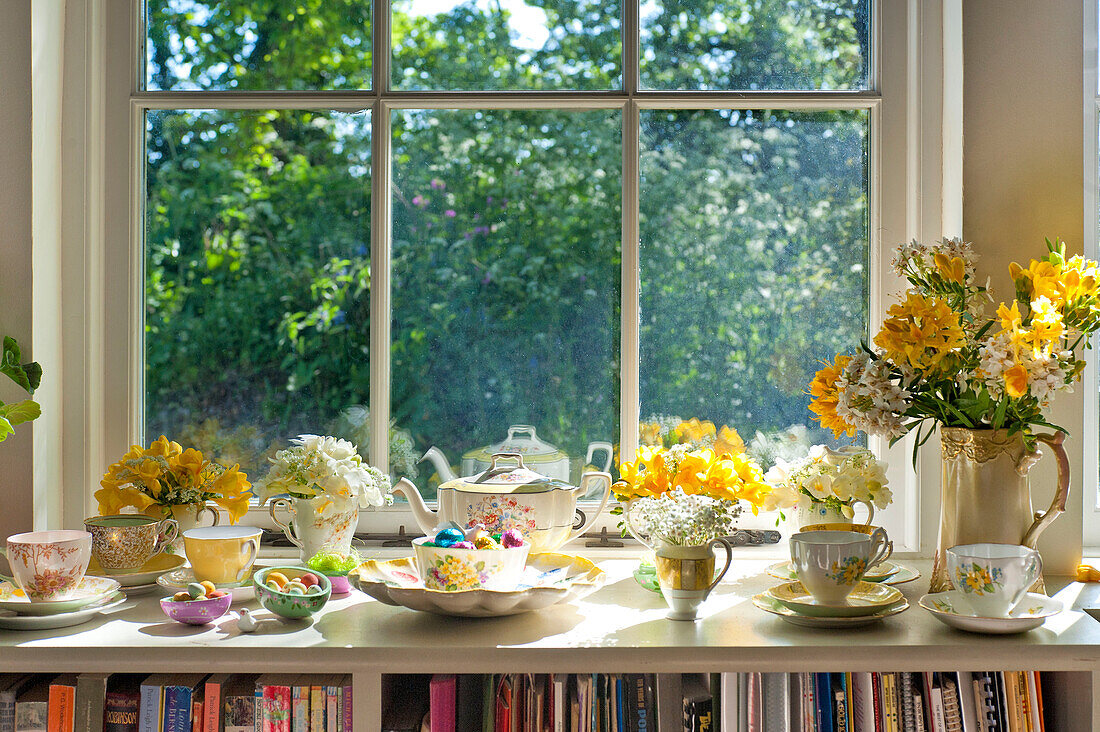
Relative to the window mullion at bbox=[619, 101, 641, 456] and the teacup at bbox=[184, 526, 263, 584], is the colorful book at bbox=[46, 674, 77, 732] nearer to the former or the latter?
the teacup at bbox=[184, 526, 263, 584]

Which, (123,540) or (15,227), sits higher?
(15,227)

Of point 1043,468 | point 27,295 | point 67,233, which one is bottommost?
point 1043,468

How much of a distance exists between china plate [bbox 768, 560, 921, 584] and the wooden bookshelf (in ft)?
0.50

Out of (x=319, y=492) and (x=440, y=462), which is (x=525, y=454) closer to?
(x=440, y=462)

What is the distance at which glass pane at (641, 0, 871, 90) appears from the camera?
170 cm

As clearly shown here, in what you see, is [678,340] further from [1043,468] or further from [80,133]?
[80,133]

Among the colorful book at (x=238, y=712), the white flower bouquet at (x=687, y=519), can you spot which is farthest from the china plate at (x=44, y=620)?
the white flower bouquet at (x=687, y=519)

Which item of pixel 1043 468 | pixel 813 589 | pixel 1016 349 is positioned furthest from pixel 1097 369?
pixel 813 589

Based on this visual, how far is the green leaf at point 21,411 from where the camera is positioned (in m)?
1.43

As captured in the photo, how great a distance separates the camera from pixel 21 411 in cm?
143

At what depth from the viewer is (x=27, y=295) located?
1558mm

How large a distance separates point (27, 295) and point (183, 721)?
0.83 meters

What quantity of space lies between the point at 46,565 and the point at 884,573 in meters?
1.27

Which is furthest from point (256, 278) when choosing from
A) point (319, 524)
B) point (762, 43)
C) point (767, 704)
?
point (767, 704)
